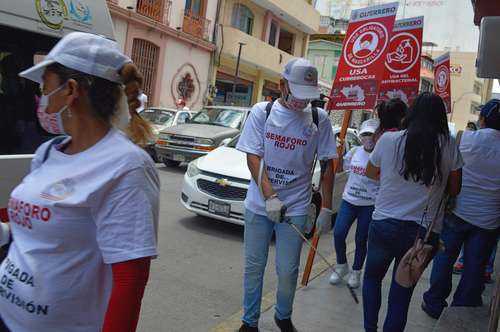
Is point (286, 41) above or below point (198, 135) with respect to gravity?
above

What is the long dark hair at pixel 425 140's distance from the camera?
3227 mm

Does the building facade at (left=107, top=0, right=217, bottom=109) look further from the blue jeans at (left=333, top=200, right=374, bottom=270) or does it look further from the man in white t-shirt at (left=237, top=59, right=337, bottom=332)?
the man in white t-shirt at (left=237, top=59, right=337, bottom=332)

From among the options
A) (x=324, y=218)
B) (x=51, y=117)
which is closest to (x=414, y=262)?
(x=324, y=218)

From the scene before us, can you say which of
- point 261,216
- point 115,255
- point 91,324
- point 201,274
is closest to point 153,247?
point 115,255

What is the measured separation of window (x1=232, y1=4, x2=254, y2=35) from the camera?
86.4ft

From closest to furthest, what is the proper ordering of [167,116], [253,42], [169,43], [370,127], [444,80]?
[370,127]
[444,80]
[167,116]
[169,43]
[253,42]

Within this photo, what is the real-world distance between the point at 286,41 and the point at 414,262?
32.1m

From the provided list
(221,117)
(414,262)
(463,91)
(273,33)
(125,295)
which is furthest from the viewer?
(463,91)

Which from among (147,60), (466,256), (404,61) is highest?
(147,60)

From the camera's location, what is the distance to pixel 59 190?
163cm

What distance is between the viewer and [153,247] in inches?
62.6

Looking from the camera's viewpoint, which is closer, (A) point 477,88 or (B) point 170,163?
(B) point 170,163

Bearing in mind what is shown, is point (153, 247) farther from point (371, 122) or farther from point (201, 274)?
point (371, 122)

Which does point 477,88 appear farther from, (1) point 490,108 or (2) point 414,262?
(2) point 414,262
